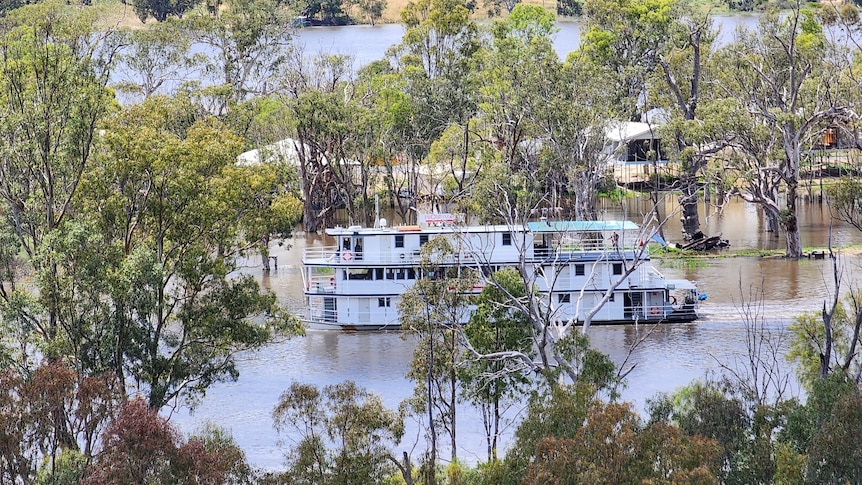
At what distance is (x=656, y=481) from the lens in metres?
21.1

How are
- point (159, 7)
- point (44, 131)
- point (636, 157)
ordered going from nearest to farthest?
point (44, 131) < point (636, 157) < point (159, 7)

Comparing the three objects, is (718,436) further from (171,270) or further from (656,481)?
(171,270)

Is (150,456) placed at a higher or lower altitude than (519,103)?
lower

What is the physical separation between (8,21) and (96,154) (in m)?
44.7

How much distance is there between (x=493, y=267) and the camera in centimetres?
4712

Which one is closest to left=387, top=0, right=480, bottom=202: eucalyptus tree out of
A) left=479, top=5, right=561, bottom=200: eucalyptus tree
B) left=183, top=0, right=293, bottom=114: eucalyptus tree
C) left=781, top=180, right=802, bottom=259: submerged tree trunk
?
left=479, top=5, right=561, bottom=200: eucalyptus tree

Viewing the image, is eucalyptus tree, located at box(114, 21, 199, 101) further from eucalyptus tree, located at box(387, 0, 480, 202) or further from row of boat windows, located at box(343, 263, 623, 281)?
row of boat windows, located at box(343, 263, 623, 281)

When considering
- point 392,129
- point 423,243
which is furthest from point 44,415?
point 392,129

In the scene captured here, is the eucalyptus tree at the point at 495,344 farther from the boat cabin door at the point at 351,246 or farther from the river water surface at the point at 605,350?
the boat cabin door at the point at 351,246

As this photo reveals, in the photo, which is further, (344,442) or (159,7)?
(159,7)

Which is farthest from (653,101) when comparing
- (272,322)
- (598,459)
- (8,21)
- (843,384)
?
(598,459)

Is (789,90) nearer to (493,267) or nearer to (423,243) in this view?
(493,267)

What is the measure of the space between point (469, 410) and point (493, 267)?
10036 mm

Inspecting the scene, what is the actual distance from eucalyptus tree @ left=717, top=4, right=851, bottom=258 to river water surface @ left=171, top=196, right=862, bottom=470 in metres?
4.33
